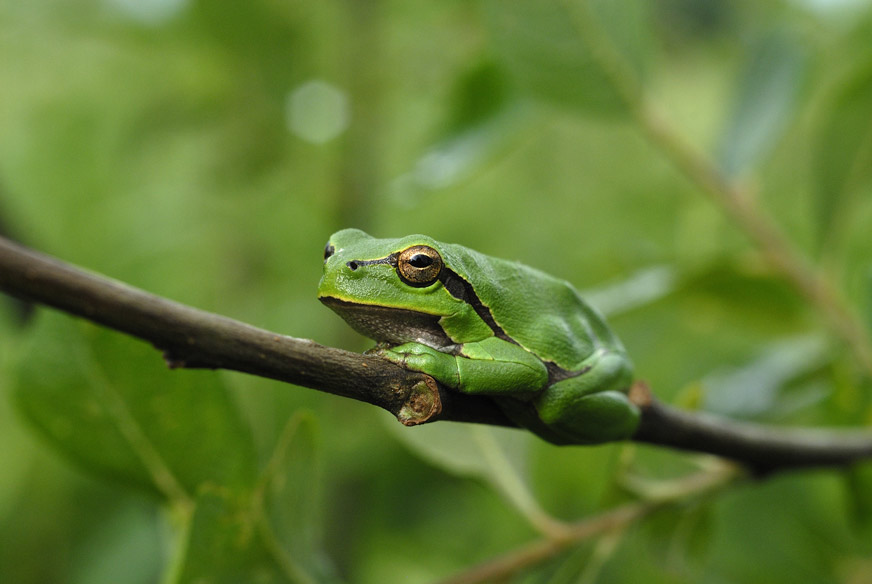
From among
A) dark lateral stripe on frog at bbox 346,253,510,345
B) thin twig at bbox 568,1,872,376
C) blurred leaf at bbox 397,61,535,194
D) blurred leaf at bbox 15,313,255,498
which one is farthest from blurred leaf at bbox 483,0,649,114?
blurred leaf at bbox 15,313,255,498

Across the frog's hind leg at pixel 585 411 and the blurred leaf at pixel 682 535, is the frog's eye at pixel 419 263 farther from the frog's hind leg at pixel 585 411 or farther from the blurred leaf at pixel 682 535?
the blurred leaf at pixel 682 535

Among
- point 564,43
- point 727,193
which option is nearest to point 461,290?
point 564,43

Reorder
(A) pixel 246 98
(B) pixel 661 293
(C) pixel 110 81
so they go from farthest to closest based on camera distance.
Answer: (C) pixel 110 81 < (A) pixel 246 98 < (B) pixel 661 293

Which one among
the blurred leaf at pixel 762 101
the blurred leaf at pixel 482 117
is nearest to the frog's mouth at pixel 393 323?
the blurred leaf at pixel 482 117

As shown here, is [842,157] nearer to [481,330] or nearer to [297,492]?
[481,330]

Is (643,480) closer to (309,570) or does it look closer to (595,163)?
(309,570)

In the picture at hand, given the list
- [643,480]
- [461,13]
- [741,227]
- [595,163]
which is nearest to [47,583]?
[643,480]
